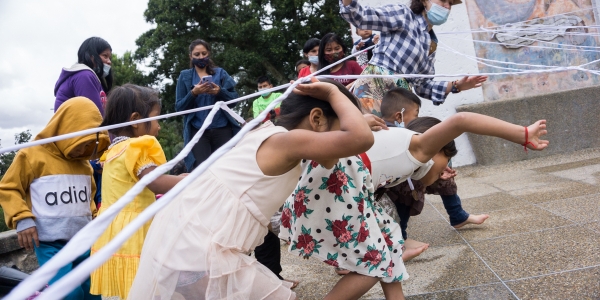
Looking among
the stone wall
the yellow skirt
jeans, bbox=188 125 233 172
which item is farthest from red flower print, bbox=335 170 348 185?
the stone wall

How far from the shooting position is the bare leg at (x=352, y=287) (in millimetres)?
2021

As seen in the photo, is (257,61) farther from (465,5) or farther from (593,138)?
(593,138)

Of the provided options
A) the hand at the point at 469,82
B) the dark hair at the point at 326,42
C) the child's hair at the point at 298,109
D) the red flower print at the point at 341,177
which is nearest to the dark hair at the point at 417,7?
the hand at the point at 469,82

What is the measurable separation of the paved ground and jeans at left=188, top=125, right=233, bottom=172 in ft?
4.09

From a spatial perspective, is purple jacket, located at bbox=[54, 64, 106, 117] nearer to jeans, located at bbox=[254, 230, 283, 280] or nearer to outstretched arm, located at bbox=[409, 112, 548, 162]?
jeans, located at bbox=[254, 230, 283, 280]

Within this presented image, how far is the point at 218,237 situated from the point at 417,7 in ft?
7.60

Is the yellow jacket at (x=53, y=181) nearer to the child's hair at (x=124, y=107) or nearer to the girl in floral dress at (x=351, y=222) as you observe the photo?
the child's hair at (x=124, y=107)

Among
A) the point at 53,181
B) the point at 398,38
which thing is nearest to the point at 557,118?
the point at 398,38

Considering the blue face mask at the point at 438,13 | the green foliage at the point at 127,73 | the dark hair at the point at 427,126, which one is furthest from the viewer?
the green foliage at the point at 127,73

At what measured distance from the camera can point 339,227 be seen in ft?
6.70

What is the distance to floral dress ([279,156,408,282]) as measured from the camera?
6.68 ft

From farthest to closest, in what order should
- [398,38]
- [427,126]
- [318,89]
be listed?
[398,38] → [427,126] → [318,89]

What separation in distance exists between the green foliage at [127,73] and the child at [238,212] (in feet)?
42.8

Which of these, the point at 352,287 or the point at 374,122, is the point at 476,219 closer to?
the point at 374,122
